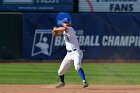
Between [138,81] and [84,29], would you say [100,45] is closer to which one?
[84,29]

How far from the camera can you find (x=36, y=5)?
23625mm

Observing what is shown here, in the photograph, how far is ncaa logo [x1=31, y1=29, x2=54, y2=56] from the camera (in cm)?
2198

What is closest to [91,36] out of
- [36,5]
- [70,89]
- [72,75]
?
[36,5]

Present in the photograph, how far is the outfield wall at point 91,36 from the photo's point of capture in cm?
2208

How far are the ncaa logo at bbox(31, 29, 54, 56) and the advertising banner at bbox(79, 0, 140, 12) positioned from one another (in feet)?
8.66

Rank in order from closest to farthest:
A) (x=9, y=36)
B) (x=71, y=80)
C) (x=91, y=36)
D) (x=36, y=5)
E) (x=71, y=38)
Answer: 1. (x=71, y=38)
2. (x=71, y=80)
3. (x=9, y=36)
4. (x=91, y=36)
5. (x=36, y=5)

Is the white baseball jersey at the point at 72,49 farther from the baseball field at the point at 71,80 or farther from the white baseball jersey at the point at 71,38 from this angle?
the baseball field at the point at 71,80

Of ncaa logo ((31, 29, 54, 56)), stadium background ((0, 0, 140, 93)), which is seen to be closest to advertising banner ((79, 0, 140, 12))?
stadium background ((0, 0, 140, 93))

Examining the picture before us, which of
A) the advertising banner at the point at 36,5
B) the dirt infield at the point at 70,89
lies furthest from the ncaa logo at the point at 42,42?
the dirt infield at the point at 70,89

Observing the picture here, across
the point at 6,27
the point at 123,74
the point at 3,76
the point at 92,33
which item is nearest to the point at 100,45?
the point at 92,33

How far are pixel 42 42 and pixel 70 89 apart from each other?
9839 mm

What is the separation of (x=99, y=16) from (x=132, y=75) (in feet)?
21.7

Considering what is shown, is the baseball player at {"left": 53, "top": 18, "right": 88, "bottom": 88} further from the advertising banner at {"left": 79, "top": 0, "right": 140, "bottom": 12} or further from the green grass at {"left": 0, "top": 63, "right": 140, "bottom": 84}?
the advertising banner at {"left": 79, "top": 0, "right": 140, "bottom": 12}

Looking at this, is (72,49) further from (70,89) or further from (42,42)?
(42,42)
